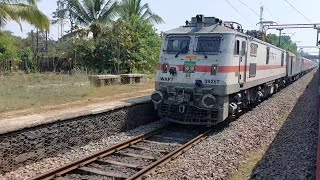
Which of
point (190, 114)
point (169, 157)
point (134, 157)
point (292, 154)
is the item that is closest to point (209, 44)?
point (190, 114)

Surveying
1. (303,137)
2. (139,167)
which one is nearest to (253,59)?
(303,137)

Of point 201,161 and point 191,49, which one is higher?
point 191,49

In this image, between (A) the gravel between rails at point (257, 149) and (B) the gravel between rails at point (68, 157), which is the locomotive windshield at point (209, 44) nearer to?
(A) the gravel between rails at point (257, 149)

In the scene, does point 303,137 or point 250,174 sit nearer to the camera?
point 250,174

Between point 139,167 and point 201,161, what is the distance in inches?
55.5

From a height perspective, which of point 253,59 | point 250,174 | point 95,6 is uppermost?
point 95,6

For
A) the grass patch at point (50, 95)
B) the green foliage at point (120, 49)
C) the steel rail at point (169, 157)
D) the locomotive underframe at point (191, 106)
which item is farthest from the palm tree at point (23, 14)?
the steel rail at point (169, 157)

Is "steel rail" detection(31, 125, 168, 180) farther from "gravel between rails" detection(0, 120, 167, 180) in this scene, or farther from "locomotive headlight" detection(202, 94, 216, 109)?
"locomotive headlight" detection(202, 94, 216, 109)

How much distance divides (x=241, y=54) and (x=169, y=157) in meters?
4.97

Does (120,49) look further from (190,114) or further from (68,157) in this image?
(68,157)

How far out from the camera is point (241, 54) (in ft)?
38.0

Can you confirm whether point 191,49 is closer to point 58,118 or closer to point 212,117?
point 212,117

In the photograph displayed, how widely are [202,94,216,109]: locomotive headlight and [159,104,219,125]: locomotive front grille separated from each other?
1.03 ft

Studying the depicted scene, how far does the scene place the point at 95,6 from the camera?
2681cm
